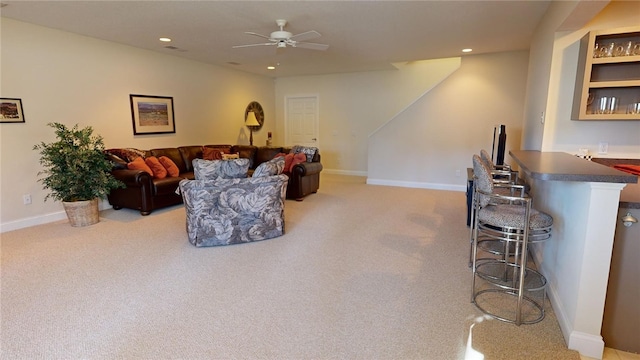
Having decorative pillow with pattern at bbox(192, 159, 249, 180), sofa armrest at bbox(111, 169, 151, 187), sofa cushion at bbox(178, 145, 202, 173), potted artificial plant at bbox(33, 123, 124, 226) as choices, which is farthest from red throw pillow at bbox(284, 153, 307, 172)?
potted artificial plant at bbox(33, 123, 124, 226)

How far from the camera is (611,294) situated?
1938 mm

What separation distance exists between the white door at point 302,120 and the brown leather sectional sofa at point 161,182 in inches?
107

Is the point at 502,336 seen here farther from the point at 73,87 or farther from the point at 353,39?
the point at 73,87

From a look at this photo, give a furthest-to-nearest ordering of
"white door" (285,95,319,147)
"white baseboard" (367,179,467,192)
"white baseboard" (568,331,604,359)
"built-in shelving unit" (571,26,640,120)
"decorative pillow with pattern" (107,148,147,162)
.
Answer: "white door" (285,95,319,147) < "white baseboard" (367,179,467,192) < "decorative pillow with pattern" (107,148,147,162) < "built-in shelving unit" (571,26,640,120) < "white baseboard" (568,331,604,359)

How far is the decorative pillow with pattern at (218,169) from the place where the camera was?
3549 millimetres

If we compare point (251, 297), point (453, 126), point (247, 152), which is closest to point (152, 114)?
point (247, 152)

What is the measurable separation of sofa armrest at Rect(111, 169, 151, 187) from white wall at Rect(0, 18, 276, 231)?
2.71 feet

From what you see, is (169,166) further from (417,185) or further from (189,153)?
(417,185)

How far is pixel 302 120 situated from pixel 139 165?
4.74 metres

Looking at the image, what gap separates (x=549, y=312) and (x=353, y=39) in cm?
398

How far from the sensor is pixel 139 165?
4.78m

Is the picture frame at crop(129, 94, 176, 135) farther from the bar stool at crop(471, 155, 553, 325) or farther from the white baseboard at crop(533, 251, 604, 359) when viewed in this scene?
the white baseboard at crop(533, 251, 604, 359)

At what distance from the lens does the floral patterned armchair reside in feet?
11.5

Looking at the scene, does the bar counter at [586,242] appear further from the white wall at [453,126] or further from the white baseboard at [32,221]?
the white baseboard at [32,221]
